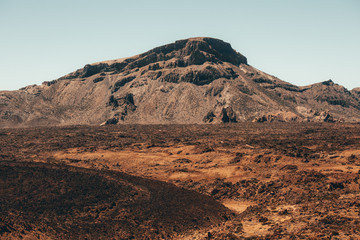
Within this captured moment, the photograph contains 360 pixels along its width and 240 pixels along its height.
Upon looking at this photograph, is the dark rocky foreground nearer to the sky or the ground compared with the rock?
nearer to the ground

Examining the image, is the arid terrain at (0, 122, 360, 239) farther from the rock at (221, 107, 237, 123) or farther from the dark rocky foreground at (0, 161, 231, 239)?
the rock at (221, 107, 237, 123)

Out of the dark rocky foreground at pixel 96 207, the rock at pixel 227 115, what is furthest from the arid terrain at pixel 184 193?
the rock at pixel 227 115

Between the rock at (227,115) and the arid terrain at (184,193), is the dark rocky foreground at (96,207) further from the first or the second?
the rock at (227,115)

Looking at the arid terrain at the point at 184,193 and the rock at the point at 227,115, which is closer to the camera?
the arid terrain at the point at 184,193

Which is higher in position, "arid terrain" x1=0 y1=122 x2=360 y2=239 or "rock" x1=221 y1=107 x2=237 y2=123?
"rock" x1=221 y1=107 x2=237 y2=123

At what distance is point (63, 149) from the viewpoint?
90.9 meters

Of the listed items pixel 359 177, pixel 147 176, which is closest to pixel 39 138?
pixel 147 176

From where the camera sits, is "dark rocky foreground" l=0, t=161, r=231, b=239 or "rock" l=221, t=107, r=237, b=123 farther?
"rock" l=221, t=107, r=237, b=123

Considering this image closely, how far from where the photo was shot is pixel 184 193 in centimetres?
5134

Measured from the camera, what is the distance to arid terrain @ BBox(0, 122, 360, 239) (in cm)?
3192

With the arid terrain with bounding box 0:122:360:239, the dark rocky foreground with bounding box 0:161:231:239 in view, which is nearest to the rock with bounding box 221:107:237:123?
the arid terrain with bounding box 0:122:360:239

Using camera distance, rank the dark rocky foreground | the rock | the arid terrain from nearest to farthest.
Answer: the arid terrain → the dark rocky foreground → the rock

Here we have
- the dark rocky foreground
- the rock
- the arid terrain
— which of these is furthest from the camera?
the rock

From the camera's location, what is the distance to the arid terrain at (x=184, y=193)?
31.9 metres
